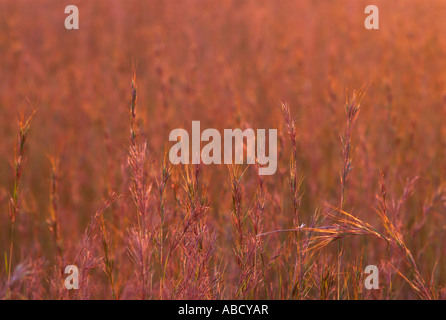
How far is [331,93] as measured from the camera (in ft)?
6.80

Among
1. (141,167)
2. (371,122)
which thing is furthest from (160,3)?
(141,167)

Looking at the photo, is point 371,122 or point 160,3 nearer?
point 371,122

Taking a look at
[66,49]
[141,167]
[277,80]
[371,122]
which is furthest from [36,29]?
[141,167]

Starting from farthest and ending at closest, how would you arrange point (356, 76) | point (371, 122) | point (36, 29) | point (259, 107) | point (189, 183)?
point (36, 29) < point (356, 76) < point (259, 107) < point (371, 122) < point (189, 183)

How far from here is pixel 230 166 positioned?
130 cm

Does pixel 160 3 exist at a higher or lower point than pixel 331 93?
higher

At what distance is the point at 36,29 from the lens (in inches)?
200

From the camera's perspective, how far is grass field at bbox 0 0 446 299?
1130mm

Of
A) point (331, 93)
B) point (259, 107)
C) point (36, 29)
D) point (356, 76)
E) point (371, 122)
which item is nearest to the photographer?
point (331, 93)

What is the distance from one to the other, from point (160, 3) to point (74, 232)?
3.95 m

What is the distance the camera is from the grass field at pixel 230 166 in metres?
1.13
